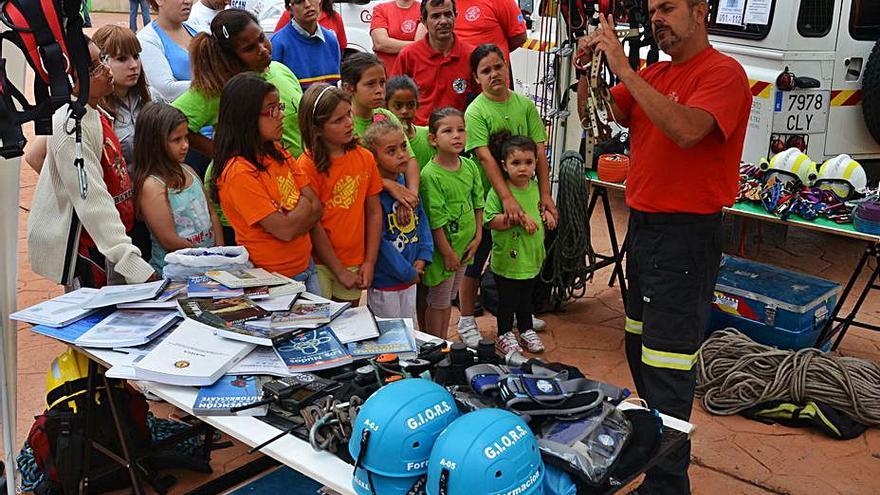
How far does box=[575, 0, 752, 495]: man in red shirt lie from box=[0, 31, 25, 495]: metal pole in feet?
7.34

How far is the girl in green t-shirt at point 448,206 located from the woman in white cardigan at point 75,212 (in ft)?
5.23

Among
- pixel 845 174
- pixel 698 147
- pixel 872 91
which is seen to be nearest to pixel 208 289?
pixel 698 147

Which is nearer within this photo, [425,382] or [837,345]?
[425,382]

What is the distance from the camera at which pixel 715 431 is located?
461 cm

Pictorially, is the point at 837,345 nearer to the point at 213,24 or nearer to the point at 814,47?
the point at 814,47

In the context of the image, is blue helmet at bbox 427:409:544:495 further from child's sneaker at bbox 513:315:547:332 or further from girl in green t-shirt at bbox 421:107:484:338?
child's sneaker at bbox 513:315:547:332

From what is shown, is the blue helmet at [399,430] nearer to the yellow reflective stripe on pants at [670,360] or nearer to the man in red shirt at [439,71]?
the yellow reflective stripe on pants at [670,360]

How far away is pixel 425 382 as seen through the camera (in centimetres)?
248

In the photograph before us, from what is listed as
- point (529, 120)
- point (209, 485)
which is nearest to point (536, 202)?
point (529, 120)

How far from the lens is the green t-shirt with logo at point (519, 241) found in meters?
5.30

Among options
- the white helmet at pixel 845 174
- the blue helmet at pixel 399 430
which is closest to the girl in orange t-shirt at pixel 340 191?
the blue helmet at pixel 399 430

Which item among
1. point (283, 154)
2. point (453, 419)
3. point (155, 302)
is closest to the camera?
point (453, 419)

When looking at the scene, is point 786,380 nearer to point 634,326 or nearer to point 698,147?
point 634,326

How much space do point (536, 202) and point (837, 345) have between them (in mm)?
2051
